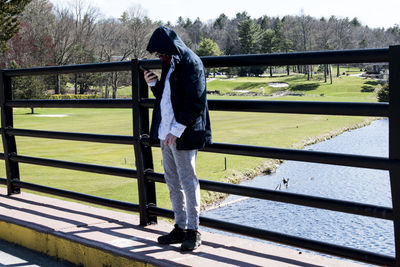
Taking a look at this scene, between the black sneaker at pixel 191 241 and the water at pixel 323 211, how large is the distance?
1106 centimetres

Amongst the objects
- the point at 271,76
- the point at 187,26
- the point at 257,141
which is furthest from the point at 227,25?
the point at 257,141

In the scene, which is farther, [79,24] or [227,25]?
[227,25]

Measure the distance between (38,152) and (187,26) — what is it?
498ft

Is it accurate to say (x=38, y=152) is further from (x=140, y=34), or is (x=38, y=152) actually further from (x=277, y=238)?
(x=140, y=34)

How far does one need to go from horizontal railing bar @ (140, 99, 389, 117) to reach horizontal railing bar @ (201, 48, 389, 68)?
0.23 m

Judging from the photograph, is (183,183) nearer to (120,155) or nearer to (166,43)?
(166,43)

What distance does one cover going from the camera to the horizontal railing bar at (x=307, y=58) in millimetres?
2475

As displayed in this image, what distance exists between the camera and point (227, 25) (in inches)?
6073

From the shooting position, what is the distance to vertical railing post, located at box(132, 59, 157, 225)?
11.8 ft

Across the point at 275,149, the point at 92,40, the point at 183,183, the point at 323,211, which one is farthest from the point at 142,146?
the point at 92,40

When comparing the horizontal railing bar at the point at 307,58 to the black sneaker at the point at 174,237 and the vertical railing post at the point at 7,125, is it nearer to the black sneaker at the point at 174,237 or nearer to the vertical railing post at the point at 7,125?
the black sneaker at the point at 174,237

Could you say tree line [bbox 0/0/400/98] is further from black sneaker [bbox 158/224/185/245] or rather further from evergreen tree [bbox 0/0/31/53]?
black sneaker [bbox 158/224/185/245]

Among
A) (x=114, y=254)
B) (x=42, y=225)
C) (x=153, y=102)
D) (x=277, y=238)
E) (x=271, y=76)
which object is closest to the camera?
(x=277, y=238)

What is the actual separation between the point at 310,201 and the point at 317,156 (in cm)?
26
